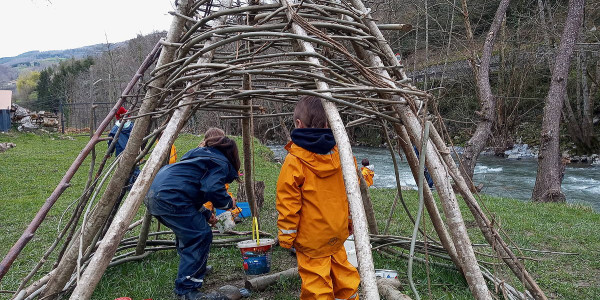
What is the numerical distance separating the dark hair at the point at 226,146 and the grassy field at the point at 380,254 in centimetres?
115

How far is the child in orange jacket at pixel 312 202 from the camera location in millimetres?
2943

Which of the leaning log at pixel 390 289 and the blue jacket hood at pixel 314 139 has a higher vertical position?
the blue jacket hood at pixel 314 139

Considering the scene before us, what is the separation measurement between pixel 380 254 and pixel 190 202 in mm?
2147

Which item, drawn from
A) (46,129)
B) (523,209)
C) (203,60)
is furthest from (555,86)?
(46,129)

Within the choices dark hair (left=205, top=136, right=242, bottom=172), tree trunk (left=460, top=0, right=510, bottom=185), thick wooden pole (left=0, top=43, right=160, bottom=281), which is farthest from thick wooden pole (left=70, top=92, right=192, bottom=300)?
tree trunk (left=460, top=0, right=510, bottom=185)

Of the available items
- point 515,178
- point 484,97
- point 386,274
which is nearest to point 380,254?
point 386,274

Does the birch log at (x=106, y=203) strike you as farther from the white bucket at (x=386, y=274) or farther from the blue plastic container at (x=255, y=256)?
the white bucket at (x=386, y=274)

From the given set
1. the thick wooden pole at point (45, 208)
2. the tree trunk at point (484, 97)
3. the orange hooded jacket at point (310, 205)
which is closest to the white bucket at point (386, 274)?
the orange hooded jacket at point (310, 205)

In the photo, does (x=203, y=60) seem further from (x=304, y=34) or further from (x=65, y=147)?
(x=65, y=147)

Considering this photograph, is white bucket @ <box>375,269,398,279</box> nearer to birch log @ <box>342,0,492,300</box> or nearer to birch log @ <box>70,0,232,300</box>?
birch log @ <box>342,0,492,300</box>

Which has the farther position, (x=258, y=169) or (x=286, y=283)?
(x=258, y=169)

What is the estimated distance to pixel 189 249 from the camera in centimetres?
355

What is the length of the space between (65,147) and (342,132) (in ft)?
61.5

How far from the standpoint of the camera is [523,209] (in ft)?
26.7
